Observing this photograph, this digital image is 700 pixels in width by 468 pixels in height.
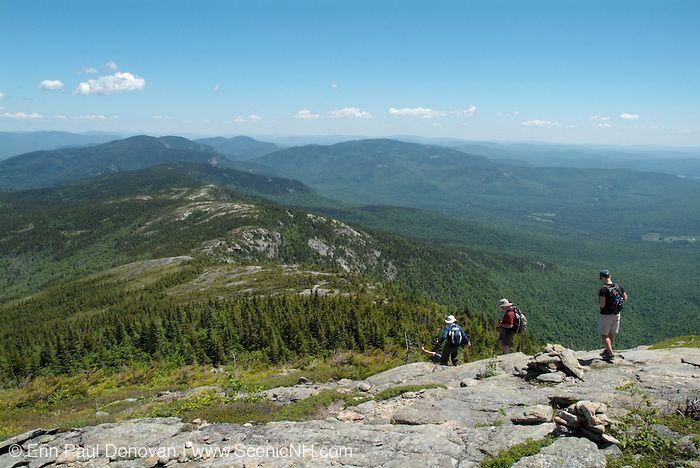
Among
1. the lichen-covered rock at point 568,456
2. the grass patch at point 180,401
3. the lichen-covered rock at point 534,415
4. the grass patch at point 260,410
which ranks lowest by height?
the grass patch at point 180,401

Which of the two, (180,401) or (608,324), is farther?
(180,401)

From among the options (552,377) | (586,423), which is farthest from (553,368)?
(586,423)

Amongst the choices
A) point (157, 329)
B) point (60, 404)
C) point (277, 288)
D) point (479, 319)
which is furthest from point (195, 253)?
point (60, 404)

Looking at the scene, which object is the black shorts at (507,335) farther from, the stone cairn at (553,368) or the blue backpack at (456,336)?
the stone cairn at (553,368)

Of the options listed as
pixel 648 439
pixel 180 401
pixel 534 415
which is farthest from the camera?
pixel 180 401

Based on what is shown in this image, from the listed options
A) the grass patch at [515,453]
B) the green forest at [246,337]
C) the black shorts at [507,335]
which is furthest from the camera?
the green forest at [246,337]

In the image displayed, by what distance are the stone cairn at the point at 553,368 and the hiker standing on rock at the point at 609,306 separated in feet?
9.63

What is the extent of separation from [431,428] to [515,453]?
4.06 meters

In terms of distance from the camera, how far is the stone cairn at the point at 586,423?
1489cm

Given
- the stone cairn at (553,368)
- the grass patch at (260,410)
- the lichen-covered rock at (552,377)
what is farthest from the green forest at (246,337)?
the grass patch at (260,410)

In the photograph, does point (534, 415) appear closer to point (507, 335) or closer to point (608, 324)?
point (608, 324)

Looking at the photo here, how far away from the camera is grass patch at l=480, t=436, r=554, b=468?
14.6 meters

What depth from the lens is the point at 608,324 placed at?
25.3 metres

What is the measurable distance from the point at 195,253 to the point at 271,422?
18497cm
